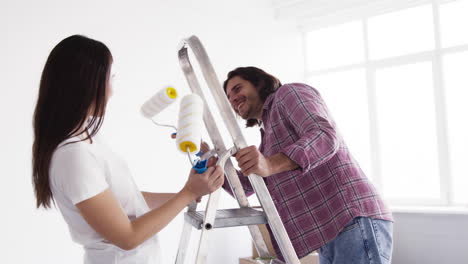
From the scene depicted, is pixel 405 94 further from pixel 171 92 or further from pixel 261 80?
pixel 171 92

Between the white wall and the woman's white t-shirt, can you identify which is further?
the white wall

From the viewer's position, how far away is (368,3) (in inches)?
170

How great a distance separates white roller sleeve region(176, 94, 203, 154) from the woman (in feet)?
0.31

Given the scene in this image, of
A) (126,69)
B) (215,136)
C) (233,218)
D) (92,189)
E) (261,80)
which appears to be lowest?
(233,218)

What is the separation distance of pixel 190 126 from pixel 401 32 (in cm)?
395

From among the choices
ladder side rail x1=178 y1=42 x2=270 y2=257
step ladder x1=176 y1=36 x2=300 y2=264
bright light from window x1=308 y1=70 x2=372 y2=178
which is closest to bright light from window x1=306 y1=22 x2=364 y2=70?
bright light from window x1=308 y1=70 x2=372 y2=178

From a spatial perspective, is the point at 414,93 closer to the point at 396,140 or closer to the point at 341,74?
the point at 396,140

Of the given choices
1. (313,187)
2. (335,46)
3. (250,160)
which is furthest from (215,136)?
(335,46)

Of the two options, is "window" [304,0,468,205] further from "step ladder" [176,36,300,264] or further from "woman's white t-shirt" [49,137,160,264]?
"woman's white t-shirt" [49,137,160,264]

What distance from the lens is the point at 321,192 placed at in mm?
1452

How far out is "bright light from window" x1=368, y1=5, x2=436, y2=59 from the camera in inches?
167

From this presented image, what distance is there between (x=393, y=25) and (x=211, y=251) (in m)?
2.93

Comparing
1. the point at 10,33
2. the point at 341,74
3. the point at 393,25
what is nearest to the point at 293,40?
the point at 341,74

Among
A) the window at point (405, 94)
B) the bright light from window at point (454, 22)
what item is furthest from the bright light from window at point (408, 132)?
the bright light from window at point (454, 22)
